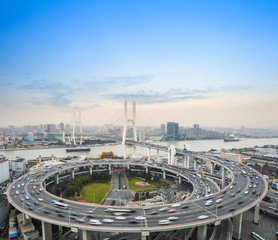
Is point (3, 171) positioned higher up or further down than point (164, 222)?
further down

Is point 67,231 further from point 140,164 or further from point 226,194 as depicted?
point 140,164

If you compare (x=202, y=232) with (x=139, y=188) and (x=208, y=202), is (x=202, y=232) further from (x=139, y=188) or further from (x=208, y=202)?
(x=139, y=188)

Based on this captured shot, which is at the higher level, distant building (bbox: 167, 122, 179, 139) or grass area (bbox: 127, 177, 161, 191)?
distant building (bbox: 167, 122, 179, 139)

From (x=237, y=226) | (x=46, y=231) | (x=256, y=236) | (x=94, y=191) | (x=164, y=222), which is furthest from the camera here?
(x=94, y=191)

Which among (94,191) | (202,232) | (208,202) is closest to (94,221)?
(202,232)

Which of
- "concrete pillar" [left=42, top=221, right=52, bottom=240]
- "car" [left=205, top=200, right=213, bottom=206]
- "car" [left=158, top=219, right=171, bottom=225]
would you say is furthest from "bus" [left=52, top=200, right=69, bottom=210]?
"car" [left=205, top=200, right=213, bottom=206]

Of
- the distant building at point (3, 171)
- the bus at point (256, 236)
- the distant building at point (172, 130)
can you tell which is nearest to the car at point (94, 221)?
the bus at point (256, 236)

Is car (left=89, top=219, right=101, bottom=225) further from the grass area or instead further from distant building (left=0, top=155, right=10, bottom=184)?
distant building (left=0, top=155, right=10, bottom=184)

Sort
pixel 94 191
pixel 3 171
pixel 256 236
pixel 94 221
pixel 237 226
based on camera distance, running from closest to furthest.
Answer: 1. pixel 94 221
2. pixel 256 236
3. pixel 237 226
4. pixel 94 191
5. pixel 3 171

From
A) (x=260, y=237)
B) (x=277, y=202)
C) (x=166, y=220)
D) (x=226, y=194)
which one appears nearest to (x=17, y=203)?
(x=166, y=220)
